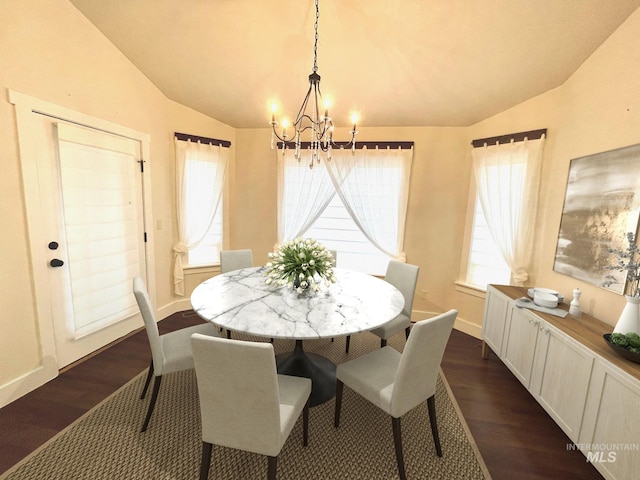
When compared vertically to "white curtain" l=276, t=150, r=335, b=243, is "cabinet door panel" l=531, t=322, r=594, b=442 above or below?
below

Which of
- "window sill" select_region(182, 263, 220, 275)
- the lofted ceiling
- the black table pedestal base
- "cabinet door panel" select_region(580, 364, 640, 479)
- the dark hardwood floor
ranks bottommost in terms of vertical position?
the dark hardwood floor

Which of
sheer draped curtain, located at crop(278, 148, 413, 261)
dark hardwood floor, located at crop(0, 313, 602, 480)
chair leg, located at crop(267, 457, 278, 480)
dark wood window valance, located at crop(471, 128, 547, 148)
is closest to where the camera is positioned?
chair leg, located at crop(267, 457, 278, 480)

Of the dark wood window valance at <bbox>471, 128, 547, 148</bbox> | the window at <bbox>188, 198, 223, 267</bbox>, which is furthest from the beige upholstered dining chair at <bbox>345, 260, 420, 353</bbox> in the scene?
the window at <bbox>188, 198, 223, 267</bbox>

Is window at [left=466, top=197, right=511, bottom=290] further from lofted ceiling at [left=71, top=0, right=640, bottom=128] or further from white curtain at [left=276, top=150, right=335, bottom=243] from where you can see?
white curtain at [left=276, top=150, right=335, bottom=243]

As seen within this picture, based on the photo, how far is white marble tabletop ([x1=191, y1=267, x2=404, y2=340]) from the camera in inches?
58.7

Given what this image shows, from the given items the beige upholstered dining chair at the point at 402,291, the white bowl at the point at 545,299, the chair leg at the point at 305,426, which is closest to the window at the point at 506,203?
the white bowl at the point at 545,299

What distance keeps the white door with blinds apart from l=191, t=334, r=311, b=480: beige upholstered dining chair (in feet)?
6.31

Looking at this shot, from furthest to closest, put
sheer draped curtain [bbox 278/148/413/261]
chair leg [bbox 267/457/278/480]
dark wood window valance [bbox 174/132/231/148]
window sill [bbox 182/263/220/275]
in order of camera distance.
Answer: window sill [bbox 182/263/220/275] < sheer draped curtain [bbox 278/148/413/261] < dark wood window valance [bbox 174/132/231/148] < chair leg [bbox 267/457/278/480]

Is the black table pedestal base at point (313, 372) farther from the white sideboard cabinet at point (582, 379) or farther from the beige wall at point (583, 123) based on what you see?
the beige wall at point (583, 123)

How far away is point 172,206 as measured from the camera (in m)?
3.33

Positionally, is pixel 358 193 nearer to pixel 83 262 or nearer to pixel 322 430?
pixel 322 430

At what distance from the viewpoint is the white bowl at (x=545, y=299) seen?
81.7 inches

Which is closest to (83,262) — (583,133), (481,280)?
(481,280)

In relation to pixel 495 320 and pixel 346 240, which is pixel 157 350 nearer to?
pixel 346 240
